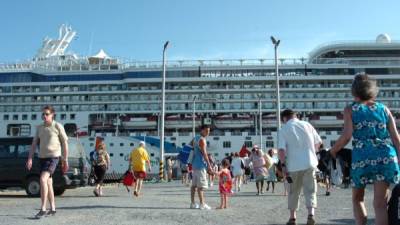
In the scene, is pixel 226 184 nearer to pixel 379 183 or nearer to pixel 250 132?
pixel 379 183

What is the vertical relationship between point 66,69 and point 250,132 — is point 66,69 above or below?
above

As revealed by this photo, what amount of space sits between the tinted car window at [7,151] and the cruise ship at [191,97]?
35.0 meters

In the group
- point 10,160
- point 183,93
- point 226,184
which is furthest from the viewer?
point 183,93

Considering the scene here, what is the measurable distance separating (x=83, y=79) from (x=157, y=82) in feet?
27.9

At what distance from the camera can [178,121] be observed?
51594 millimetres

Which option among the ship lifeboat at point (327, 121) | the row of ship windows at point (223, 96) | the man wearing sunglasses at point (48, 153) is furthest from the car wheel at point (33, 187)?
the ship lifeboat at point (327, 121)

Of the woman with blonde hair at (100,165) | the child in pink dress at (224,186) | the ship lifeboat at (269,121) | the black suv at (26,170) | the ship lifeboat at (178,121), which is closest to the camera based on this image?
the child in pink dress at (224,186)

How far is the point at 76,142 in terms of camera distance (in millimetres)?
13969

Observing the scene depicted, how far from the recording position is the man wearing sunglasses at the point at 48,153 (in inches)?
287

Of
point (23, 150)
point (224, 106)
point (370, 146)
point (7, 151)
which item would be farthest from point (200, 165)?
point (224, 106)

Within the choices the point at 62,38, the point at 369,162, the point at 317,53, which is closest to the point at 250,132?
the point at 317,53

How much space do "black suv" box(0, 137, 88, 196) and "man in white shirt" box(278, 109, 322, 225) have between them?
7.58 meters

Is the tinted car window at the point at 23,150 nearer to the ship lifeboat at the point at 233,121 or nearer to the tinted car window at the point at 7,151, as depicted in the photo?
the tinted car window at the point at 7,151

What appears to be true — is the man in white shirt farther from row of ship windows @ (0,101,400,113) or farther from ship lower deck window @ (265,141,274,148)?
row of ship windows @ (0,101,400,113)
